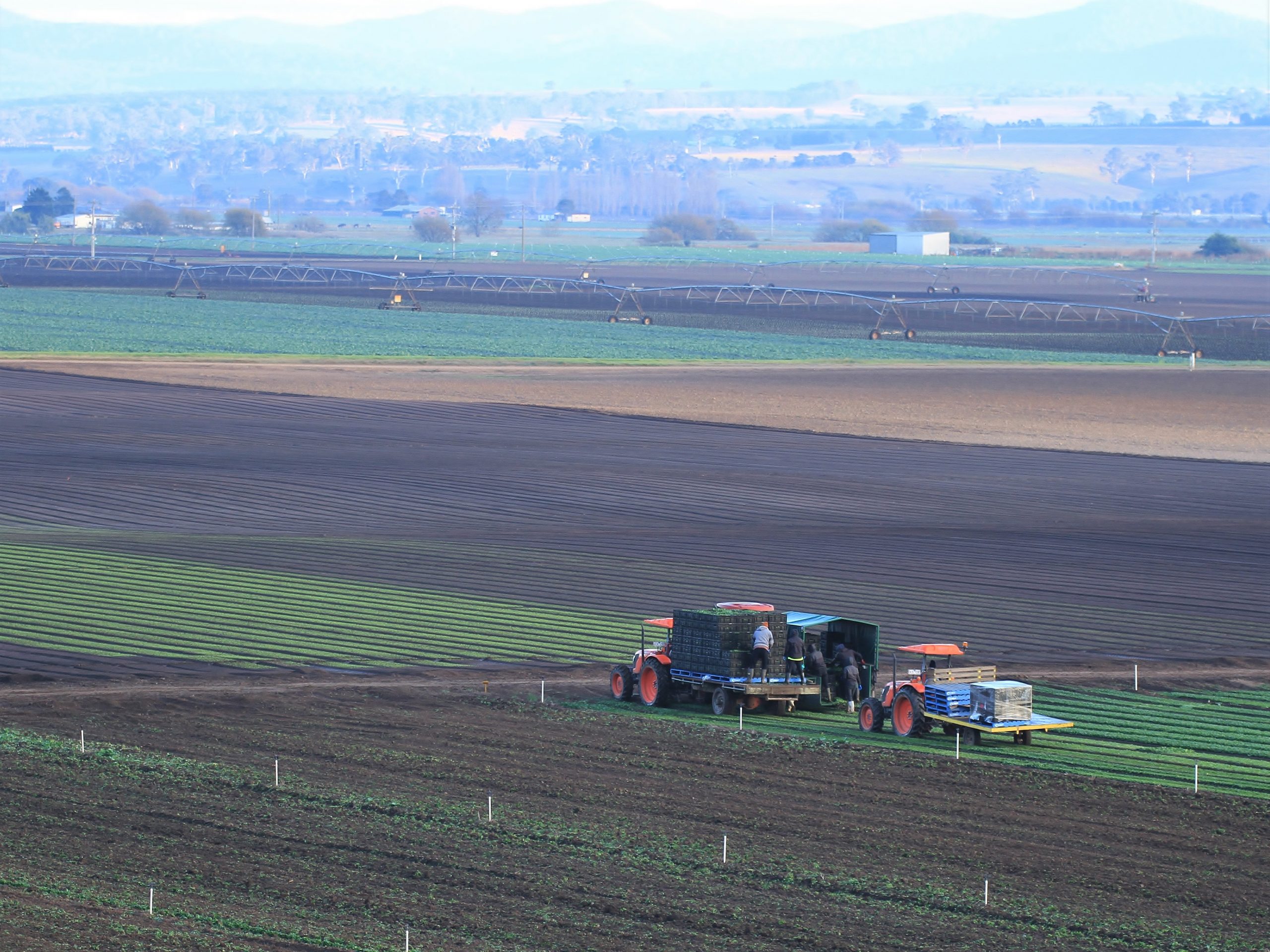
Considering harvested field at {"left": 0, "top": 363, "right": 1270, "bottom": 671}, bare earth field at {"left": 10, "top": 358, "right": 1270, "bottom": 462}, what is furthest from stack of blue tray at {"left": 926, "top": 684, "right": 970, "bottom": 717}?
bare earth field at {"left": 10, "top": 358, "right": 1270, "bottom": 462}

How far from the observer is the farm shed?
587 feet

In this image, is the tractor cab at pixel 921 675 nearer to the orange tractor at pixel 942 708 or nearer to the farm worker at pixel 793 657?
the orange tractor at pixel 942 708

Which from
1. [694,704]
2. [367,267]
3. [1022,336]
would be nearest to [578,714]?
[694,704]

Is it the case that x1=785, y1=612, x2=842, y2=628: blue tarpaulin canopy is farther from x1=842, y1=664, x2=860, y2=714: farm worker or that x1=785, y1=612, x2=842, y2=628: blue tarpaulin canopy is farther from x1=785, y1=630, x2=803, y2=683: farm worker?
x1=842, y1=664, x2=860, y2=714: farm worker

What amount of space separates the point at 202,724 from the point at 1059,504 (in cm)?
2132

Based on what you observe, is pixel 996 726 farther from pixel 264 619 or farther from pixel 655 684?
pixel 264 619

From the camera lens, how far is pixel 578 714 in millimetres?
20156

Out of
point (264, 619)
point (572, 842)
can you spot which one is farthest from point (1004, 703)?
point (264, 619)

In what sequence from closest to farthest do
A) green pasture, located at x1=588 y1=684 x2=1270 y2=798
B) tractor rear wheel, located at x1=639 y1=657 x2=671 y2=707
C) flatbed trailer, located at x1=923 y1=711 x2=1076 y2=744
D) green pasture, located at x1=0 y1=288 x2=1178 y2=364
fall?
green pasture, located at x1=588 y1=684 x2=1270 y2=798 < flatbed trailer, located at x1=923 y1=711 x2=1076 y2=744 < tractor rear wheel, located at x1=639 y1=657 x2=671 y2=707 < green pasture, located at x1=0 y1=288 x2=1178 y2=364

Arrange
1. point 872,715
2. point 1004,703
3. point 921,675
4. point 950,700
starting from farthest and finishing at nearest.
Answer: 1. point 921,675
2. point 872,715
3. point 950,700
4. point 1004,703

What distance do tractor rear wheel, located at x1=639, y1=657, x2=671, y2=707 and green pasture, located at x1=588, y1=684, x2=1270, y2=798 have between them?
16cm

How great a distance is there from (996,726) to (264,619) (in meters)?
11.3

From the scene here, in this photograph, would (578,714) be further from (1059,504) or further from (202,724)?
(1059,504)

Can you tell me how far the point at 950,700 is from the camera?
19.1m
